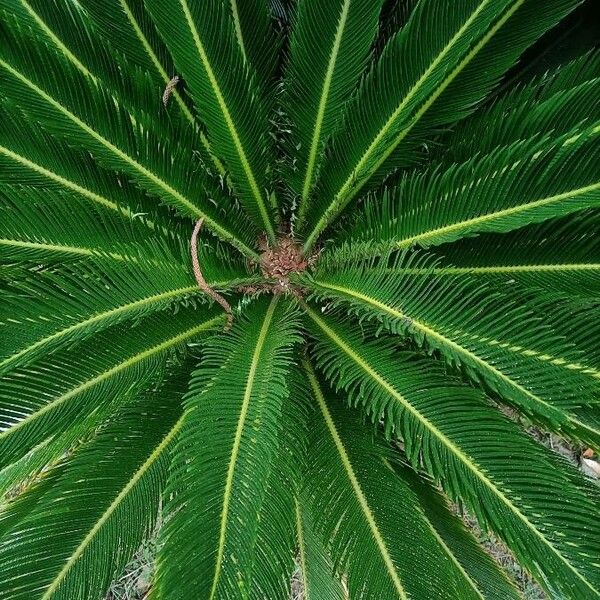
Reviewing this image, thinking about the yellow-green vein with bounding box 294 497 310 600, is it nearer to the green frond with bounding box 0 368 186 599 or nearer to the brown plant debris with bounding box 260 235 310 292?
the green frond with bounding box 0 368 186 599

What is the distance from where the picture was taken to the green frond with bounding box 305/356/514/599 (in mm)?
1204

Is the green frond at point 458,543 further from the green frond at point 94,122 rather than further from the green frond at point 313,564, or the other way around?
the green frond at point 94,122

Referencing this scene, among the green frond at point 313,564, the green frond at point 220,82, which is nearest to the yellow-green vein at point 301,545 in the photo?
the green frond at point 313,564

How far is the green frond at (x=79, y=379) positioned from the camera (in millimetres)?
1115

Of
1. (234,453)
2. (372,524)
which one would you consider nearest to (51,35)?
(234,453)

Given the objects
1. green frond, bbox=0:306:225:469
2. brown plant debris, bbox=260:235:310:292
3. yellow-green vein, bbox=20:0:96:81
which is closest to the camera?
green frond, bbox=0:306:225:469

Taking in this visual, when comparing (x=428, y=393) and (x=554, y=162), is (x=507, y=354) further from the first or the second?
(x=554, y=162)

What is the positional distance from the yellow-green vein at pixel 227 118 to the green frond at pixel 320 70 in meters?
0.10

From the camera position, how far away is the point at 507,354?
1.05 metres

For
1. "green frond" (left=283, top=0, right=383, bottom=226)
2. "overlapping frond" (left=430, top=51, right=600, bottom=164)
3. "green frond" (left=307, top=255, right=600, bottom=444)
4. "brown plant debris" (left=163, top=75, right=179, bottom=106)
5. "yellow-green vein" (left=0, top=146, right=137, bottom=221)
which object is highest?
"brown plant debris" (left=163, top=75, right=179, bottom=106)

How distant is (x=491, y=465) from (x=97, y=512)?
82 centimetres

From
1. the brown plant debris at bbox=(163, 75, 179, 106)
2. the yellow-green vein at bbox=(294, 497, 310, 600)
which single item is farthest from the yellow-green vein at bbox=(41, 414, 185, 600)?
the brown plant debris at bbox=(163, 75, 179, 106)

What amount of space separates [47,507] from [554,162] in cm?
121

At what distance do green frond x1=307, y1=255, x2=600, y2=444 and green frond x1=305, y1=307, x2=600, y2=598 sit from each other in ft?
0.23
